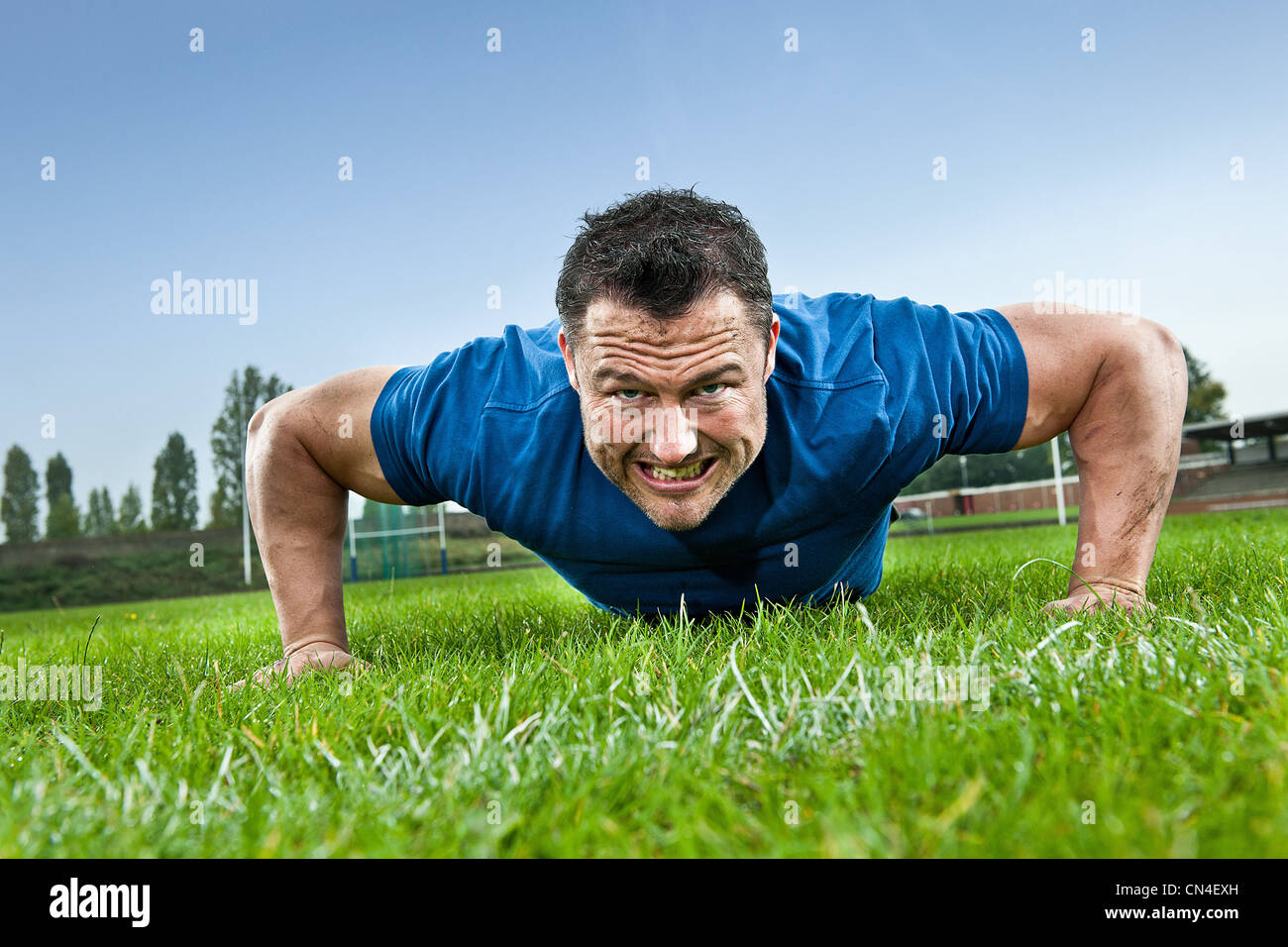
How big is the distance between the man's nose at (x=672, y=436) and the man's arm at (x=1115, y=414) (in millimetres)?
1321

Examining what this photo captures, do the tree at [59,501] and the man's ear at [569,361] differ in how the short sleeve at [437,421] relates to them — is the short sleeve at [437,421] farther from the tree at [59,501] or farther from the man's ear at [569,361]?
the tree at [59,501]

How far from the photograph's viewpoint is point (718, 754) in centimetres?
153

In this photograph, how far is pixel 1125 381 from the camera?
2918 millimetres

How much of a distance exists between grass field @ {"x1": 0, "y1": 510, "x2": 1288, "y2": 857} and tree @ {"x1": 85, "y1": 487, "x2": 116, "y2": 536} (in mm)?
61845

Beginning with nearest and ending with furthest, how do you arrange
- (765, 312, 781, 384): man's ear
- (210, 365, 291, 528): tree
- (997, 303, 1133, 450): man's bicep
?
(765, 312, 781, 384): man's ear → (997, 303, 1133, 450): man's bicep → (210, 365, 291, 528): tree

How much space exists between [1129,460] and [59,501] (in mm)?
62346

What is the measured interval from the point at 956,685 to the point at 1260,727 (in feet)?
1.71

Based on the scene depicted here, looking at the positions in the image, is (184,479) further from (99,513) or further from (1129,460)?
(1129,460)

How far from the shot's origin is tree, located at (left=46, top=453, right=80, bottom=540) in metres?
50.0

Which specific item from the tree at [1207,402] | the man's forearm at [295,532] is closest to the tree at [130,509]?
the man's forearm at [295,532]

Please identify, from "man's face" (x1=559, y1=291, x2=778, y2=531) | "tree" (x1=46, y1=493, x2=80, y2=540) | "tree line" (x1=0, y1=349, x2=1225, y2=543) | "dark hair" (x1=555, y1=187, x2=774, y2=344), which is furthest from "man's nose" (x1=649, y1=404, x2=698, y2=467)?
"tree" (x1=46, y1=493, x2=80, y2=540)

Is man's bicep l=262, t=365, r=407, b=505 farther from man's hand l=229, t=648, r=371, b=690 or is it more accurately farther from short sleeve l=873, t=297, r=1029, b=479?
short sleeve l=873, t=297, r=1029, b=479
